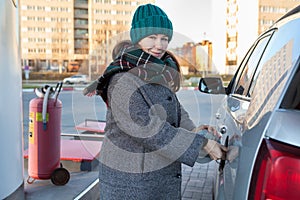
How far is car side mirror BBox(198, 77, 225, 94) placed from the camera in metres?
2.78

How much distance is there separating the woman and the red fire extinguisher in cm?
256

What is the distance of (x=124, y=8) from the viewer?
245 centimetres

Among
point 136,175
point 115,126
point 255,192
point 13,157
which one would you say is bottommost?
point 13,157

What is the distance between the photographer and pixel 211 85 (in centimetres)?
281

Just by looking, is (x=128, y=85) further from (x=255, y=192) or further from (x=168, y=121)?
(x=255, y=192)

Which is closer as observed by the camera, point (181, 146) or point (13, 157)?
point (181, 146)

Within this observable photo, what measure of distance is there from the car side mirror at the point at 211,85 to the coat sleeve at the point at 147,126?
1223 millimetres

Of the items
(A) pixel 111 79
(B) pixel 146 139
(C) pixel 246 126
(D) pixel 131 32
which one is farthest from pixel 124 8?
(C) pixel 246 126

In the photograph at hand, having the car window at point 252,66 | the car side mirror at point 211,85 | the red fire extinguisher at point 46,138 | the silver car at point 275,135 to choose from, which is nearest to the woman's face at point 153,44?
the silver car at point 275,135

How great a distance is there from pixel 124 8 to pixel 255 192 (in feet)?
5.59

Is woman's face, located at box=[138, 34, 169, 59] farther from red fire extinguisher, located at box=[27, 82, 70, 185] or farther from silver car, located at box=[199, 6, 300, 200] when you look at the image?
red fire extinguisher, located at box=[27, 82, 70, 185]

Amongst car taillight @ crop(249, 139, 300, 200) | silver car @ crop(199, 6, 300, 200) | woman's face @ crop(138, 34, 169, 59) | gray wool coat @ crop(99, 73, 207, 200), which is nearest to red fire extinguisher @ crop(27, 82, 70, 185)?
gray wool coat @ crop(99, 73, 207, 200)

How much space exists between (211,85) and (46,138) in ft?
7.55


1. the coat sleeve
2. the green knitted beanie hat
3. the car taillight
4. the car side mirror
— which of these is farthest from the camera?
the car side mirror
